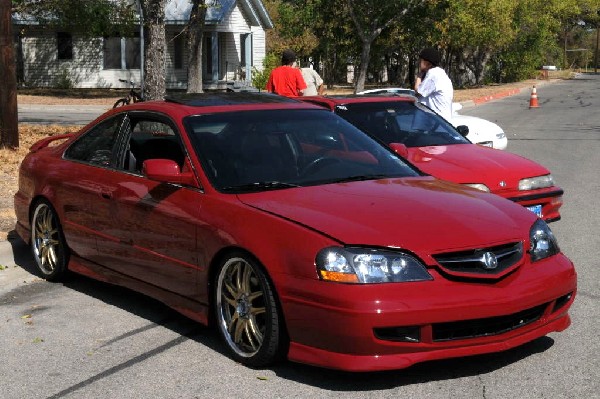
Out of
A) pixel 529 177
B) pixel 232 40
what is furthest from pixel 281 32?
pixel 529 177

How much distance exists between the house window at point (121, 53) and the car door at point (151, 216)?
120ft

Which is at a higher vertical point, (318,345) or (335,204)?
(335,204)

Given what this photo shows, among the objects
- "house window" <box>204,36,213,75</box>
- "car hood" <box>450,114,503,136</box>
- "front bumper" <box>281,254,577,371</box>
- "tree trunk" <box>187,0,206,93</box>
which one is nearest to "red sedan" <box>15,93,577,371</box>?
"front bumper" <box>281,254,577,371</box>

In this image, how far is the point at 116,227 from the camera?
21.8ft

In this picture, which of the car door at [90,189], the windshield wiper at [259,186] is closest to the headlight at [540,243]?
the windshield wiper at [259,186]

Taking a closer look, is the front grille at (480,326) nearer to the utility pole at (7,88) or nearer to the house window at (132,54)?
the utility pole at (7,88)

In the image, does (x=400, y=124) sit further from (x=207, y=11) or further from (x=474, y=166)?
(x=207, y=11)

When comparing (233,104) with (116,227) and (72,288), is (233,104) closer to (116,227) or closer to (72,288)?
(116,227)

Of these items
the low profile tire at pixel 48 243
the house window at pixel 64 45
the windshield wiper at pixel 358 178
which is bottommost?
the low profile tire at pixel 48 243

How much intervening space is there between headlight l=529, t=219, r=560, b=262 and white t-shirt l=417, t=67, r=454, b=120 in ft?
20.6

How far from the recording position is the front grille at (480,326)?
4953 millimetres

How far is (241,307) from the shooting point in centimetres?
551

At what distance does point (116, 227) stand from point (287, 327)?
1993 millimetres

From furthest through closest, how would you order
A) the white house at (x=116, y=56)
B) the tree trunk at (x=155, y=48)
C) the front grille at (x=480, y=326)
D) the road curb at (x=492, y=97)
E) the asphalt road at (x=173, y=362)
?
the white house at (x=116, y=56), the road curb at (x=492, y=97), the tree trunk at (x=155, y=48), the asphalt road at (x=173, y=362), the front grille at (x=480, y=326)
